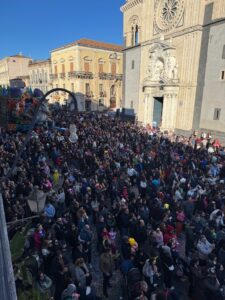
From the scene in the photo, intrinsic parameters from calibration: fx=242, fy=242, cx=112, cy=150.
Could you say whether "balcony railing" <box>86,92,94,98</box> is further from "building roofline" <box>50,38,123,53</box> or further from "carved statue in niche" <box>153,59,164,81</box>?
"carved statue in niche" <box>153,59,164,81</box>

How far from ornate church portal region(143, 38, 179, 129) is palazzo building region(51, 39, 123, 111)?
1581 cm

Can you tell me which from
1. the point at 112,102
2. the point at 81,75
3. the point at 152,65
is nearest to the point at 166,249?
the point at 152,65

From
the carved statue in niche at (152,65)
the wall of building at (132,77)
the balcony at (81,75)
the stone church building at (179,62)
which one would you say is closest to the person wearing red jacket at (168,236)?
the stone church building at (179,62)

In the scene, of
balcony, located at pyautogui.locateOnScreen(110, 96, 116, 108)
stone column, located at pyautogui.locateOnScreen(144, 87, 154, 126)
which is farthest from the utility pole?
balcony, located at pyautogui.locateOnScreen(110, 96, 116, 108)

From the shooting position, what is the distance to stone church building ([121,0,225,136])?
60.2 ft

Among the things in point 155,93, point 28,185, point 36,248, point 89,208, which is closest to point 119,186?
point 89,208

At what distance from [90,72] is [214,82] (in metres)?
25.7

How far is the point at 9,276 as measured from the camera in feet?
8.32

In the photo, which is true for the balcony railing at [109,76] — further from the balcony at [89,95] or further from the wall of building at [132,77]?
the wall of building at [132,77]

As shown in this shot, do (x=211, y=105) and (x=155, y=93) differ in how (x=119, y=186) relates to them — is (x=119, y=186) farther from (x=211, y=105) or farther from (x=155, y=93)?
(x=155, y=93)

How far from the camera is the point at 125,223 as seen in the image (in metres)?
7.14

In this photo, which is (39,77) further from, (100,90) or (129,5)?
(129,5)

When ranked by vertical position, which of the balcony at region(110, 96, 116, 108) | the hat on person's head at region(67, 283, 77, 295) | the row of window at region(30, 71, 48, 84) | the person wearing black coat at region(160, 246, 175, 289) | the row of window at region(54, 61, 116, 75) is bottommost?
the person wearing black coat at region(160, 246, 175, 289)

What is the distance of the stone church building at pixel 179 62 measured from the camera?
723 inches
